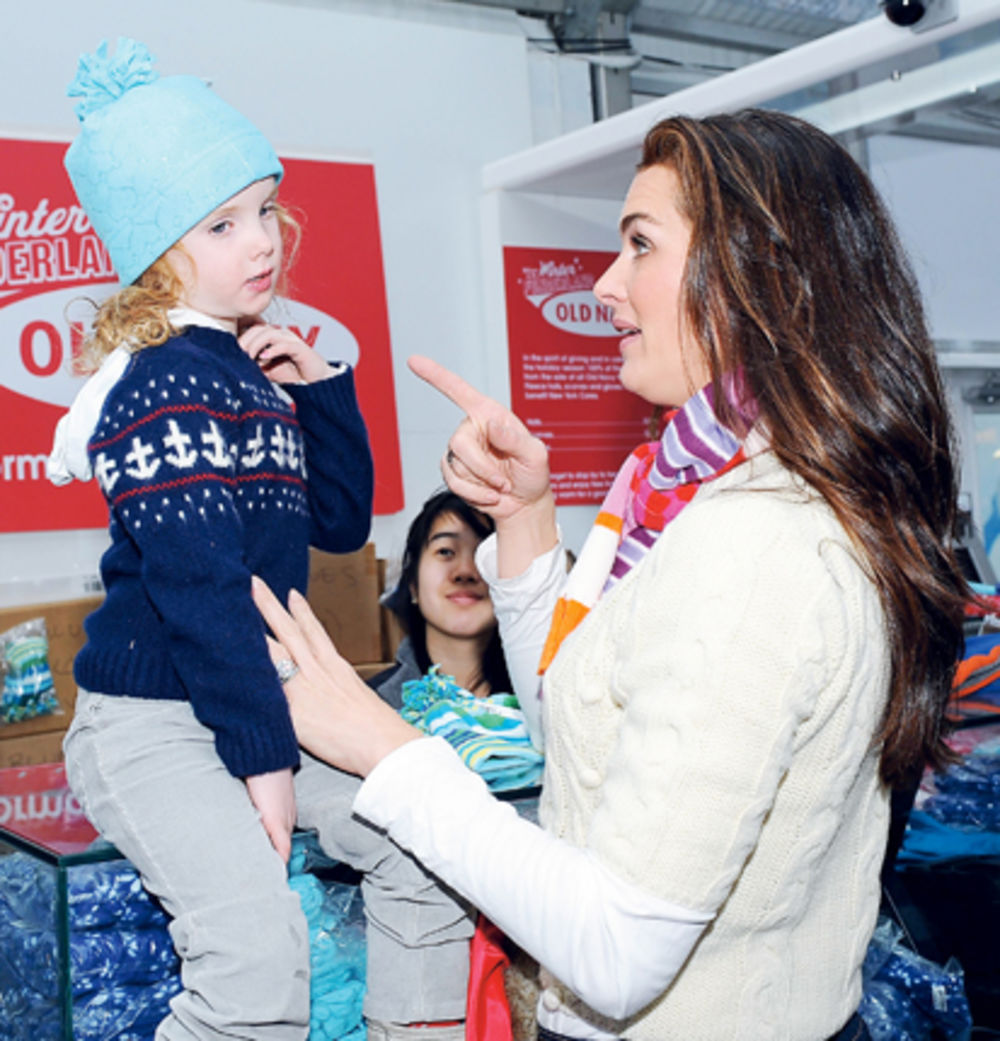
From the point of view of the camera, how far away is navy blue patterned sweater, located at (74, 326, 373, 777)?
1.46 metres

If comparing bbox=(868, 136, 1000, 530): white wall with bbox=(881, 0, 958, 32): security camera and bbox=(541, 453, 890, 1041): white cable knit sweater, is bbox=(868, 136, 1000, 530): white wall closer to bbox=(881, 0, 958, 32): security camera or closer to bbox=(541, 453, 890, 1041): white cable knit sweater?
bbox=(881, 0, 958, 32): security camera

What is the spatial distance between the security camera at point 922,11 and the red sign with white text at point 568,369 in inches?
82.6

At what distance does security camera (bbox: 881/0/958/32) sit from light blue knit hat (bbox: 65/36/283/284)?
2.24 meters

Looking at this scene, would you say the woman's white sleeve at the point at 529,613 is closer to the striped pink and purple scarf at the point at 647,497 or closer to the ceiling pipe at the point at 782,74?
the striped pink and purple scarf at the point at 647,497

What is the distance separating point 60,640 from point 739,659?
10.7ft

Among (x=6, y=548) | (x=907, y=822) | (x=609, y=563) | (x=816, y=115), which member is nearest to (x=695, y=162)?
(x=609, y=563)

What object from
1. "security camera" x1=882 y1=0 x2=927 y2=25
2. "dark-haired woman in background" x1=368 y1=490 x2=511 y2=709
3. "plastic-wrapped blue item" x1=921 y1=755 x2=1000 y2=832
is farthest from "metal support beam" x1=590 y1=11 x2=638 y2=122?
"plastic-wrapped blue item" x1=921 y1=755 x2=1000 y2=832

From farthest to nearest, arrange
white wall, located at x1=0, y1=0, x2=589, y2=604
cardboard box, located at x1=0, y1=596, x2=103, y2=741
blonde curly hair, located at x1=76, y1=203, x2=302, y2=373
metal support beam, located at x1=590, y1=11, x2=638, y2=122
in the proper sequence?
metal support beam, located at x1=590, y1=11, x2=638, y2=122, white wall, located at x1=0, y1=0, x2=589, y2=604, cardboard box, located at x1=0, y1=596, x2=103, y2=741, blonde curly hair, located at x1=76, y1=203, x2=302, y2=373

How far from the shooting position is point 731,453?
121cm

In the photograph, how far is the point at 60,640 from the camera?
384 centimetres

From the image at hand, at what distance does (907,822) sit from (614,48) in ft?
14.5

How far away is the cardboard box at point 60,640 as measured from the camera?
3.73 metres

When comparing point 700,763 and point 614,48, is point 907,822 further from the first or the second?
point 614,48

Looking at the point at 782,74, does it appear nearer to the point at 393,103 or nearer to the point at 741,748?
the point at 393,103
